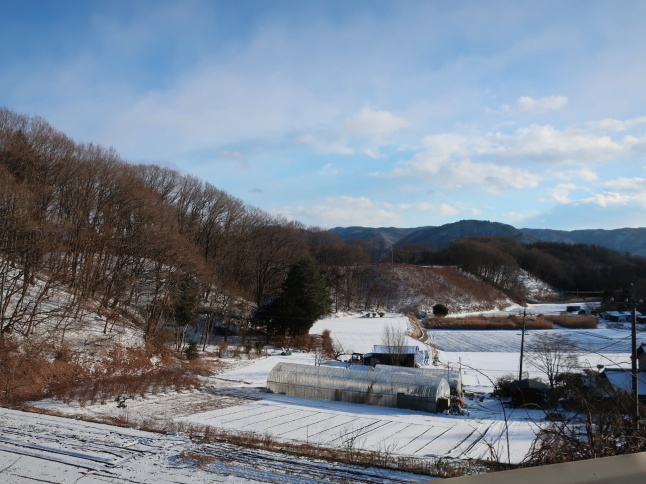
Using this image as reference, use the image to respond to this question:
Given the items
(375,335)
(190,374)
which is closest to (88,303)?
(190,374)

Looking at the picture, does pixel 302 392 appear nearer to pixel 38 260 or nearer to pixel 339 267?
pixel 38 260

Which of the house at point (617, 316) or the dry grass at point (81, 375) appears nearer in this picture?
the dry grass at point (81, 375)

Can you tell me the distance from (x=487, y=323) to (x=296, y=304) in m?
27.7

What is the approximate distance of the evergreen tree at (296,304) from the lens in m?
38.7

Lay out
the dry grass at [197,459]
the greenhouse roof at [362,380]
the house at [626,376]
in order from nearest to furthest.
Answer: the dry grass at [197,459]
the greenhouse roof at [362,380]
the house at [626,376]

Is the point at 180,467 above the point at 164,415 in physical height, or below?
above

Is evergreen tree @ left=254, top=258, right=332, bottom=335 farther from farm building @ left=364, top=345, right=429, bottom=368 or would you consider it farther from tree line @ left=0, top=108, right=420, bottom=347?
farm building @ left=364, top=345, right=429, bottom=368

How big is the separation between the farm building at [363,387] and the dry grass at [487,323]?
118 feet

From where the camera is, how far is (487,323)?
2162 inches

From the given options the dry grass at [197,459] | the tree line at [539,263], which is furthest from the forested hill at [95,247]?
the tree line at [539,263]

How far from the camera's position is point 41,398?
1647 centimetres

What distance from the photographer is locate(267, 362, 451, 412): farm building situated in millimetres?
20141

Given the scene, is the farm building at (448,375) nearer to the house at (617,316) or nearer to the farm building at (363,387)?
the farm building at (363,387)

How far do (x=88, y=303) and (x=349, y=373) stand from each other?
17.1 m
